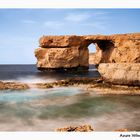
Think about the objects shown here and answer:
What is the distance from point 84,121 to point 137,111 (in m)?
1.18

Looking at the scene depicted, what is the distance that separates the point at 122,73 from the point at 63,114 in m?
3.54

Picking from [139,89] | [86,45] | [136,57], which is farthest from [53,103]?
[86,45]

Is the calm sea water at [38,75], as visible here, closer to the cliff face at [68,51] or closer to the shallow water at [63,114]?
the cliff face at [68,51]

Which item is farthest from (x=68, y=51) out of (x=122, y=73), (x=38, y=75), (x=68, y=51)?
(x=122, y=73)

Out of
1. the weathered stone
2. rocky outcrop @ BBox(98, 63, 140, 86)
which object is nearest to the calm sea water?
the weathered stone

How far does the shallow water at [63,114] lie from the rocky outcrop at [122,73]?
1.86 meters

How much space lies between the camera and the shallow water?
5188mm

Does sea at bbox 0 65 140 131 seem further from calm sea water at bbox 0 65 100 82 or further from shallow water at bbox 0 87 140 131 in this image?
calm sea water at bbox 0 65 100 82

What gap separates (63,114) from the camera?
5.72 metres

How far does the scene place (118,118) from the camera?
554 centimetres

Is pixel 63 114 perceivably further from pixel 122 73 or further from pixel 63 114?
pixel 122 73

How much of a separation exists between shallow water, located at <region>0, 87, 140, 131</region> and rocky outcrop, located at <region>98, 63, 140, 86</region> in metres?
1.86

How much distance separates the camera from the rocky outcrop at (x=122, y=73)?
8.59 metres
